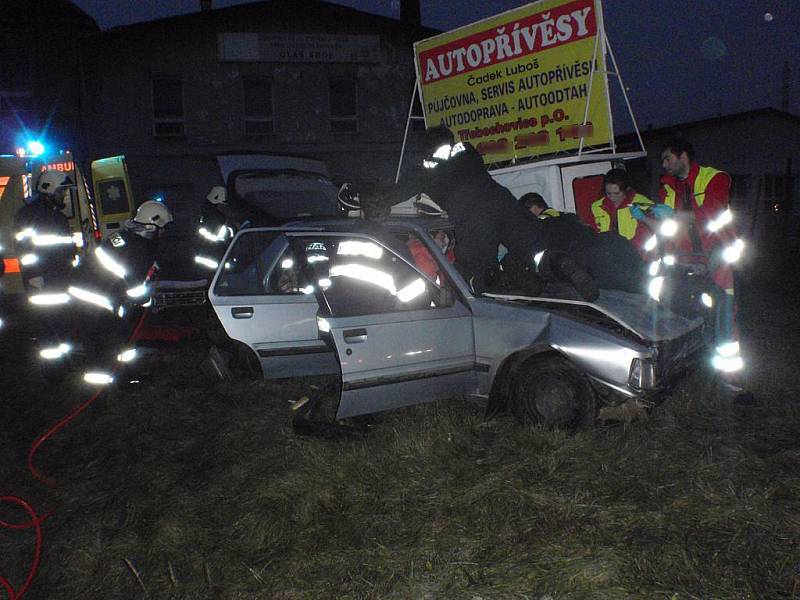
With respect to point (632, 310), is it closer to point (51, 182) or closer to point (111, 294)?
point (111, 294)

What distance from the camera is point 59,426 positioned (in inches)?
189

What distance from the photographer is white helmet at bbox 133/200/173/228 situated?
5.77 m

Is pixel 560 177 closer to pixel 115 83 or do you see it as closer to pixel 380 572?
pixel 380 572

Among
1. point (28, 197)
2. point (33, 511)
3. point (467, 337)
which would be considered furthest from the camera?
point (28, 197)

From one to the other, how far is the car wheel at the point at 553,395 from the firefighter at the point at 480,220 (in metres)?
0.64

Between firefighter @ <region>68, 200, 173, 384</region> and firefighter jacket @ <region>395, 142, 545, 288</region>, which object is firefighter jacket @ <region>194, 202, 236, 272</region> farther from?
firefighter jacket @ <region>395, 142, 545, 288</region>

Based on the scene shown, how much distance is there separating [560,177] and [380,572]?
5401 mm

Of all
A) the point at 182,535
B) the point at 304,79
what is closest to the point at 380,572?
the point at 182,535

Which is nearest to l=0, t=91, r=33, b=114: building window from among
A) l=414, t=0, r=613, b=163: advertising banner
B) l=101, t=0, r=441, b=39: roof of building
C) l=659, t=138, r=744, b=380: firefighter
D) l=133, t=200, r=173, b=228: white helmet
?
l=101, t=0, r=441, b=39: roof of building

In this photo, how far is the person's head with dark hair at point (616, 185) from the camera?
531cm

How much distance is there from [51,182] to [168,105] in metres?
14.1

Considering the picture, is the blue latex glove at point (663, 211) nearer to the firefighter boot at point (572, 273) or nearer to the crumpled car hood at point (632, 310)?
the crumpled car hood at point (632, 310)

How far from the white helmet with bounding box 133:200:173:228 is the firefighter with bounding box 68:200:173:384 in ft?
0.10

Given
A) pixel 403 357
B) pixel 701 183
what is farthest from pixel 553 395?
pixel 701 183
